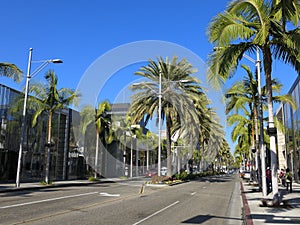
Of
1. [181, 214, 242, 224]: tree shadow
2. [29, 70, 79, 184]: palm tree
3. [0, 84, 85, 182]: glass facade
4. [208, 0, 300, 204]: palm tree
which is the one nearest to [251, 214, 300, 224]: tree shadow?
[181, 214, 242, 224]: tree shadow

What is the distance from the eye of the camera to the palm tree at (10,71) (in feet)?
65.5

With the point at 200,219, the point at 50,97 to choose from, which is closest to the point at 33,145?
the point at 50,97

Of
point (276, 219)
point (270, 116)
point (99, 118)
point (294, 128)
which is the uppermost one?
point (99, 118)

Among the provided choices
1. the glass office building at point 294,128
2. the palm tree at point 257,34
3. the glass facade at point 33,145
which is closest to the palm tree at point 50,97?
the glass facade at point 33,145

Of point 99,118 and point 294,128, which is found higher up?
point 99,118

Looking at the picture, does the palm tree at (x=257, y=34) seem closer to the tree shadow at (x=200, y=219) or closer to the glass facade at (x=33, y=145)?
the tree shadow at (x=200, y=219)

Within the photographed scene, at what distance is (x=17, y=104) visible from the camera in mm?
28953

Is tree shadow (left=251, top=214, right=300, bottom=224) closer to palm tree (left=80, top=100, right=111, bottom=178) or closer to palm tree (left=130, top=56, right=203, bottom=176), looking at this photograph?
palm tree (left=130, top=56, right=203, bottom=176)

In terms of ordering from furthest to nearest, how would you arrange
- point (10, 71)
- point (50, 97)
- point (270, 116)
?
1. point (50, 97)
2. point (10, 71)
3. point (270, 116)

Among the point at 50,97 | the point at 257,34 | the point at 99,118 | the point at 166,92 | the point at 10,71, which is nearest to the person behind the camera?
the point at 257,34

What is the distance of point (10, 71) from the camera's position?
800 inches

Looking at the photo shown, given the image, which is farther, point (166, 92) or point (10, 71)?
point (166, 92)

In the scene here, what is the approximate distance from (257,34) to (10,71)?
49.6 feet

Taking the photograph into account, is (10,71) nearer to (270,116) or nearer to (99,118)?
(270,116)
